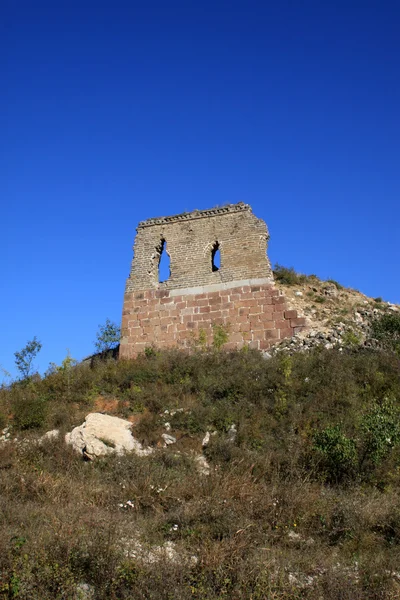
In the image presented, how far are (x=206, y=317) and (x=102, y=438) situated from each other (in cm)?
739

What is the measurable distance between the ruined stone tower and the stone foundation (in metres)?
0.03

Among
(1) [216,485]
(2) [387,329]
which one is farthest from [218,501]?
(2) [387,329]

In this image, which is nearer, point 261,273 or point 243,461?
point 243,461

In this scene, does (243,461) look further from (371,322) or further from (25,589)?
(371,322)

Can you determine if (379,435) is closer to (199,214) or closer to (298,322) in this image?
(298,322)

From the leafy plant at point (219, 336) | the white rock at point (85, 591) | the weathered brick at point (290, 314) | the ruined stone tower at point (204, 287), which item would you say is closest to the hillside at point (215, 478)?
the white rock at point (85, 591)

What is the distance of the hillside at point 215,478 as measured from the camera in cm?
522

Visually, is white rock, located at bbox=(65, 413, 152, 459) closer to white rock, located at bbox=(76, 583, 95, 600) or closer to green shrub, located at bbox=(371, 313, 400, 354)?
white rock, located at bbox=(76, 583, 95, 600)

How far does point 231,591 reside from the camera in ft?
16.7

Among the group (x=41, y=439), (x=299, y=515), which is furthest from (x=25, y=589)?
(x=41, y=439)

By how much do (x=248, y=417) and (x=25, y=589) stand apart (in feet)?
19.8

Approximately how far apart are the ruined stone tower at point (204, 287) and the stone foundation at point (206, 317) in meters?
0.03

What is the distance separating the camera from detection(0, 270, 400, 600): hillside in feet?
17.1

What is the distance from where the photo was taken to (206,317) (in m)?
16.2
